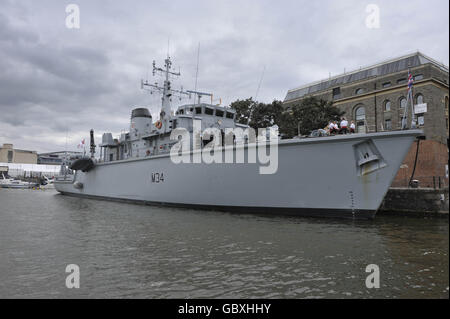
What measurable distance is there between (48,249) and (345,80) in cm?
3528

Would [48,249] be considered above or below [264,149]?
below

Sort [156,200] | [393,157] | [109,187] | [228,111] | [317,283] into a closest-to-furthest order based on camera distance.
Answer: [317,283], [393,157], [156,200], [228,111], [109,187]

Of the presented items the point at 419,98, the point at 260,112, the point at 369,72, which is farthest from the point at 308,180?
the point at 369,72

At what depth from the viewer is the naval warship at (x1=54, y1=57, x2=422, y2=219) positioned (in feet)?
30.0

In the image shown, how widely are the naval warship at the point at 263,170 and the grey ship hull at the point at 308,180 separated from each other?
27 millimetres

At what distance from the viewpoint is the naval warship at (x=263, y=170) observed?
9148 millimetres

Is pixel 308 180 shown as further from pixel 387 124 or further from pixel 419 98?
pixel 419 98

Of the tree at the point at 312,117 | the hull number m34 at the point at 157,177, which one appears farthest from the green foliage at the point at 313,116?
the hull number m34 at the point at 157,177

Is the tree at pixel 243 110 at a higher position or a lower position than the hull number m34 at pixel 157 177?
higher

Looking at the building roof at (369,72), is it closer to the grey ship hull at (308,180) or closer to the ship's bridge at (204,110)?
the ship's bridge at (204,110)

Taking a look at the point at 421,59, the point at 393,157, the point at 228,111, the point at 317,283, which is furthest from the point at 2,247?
the point at 421,59

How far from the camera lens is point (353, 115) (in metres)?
31.3

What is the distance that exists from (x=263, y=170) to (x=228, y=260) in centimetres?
570

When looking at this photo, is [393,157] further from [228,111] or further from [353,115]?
[353,115]
